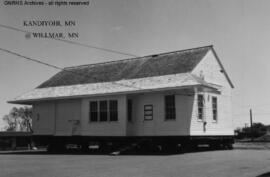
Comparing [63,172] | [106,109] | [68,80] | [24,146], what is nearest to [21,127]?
[24,146]

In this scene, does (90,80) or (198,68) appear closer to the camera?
(198,68)

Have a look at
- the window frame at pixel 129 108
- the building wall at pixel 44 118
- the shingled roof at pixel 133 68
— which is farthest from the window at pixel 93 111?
the building wall at pixel 44 118

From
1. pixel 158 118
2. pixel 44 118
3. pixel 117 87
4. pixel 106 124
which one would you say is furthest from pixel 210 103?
pixel 44 118

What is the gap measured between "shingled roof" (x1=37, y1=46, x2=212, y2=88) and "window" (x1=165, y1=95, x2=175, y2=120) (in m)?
1.93

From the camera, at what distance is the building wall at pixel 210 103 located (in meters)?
27.2

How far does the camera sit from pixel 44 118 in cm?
3369

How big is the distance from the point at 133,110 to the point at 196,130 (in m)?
4.95

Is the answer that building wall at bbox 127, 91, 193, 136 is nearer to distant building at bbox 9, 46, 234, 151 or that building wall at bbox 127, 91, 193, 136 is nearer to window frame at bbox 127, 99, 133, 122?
distant building at bbox 9, 46, 234, 151

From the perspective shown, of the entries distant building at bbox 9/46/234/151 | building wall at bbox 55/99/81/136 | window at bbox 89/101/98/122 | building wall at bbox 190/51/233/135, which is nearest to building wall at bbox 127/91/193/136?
distant building at bbox 9/46/234/151

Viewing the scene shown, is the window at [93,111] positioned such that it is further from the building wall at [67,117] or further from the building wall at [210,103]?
the building wall at [210,103]

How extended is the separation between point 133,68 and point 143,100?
13.4 feet

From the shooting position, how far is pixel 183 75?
27094 mm

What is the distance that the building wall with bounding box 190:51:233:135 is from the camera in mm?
27156

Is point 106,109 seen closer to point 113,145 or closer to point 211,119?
point 113,145
